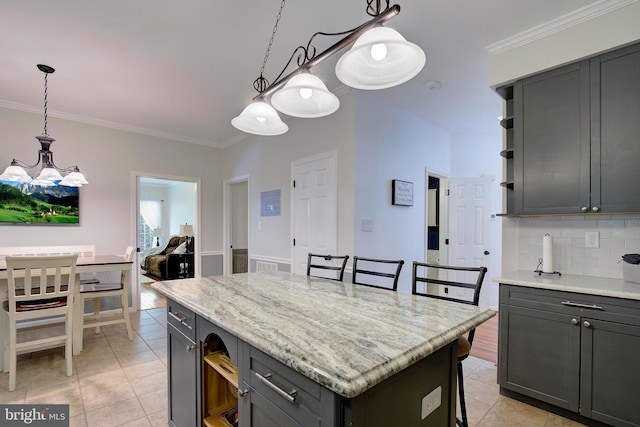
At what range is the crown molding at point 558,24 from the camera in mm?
1965

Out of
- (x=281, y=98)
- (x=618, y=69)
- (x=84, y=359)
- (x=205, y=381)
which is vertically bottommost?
(x=84, y=359)

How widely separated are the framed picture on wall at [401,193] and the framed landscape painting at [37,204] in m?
4.15

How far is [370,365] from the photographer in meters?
0.77

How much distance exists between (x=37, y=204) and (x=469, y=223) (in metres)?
5.76

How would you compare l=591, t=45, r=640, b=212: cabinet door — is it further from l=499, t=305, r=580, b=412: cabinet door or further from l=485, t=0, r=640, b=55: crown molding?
l=499, t=305, r=580, b=412: cabinet door

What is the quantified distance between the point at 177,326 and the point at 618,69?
3.12 m

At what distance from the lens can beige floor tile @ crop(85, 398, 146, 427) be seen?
6.35 feet

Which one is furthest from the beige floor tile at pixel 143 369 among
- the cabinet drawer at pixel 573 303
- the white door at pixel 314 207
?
the cabinet drawer at pixel 573 303

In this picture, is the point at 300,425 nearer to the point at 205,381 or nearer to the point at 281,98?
the point at 205,381

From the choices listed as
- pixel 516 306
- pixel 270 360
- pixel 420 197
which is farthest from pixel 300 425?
pixel 420 197

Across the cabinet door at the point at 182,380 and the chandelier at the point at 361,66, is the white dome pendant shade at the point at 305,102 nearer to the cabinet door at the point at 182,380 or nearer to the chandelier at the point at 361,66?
the chandelier at the point at 361,66

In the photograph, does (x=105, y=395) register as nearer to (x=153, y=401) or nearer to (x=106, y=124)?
(x=153, y=401)

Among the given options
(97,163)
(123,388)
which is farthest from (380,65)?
(97,163)

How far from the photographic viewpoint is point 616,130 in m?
1.96
